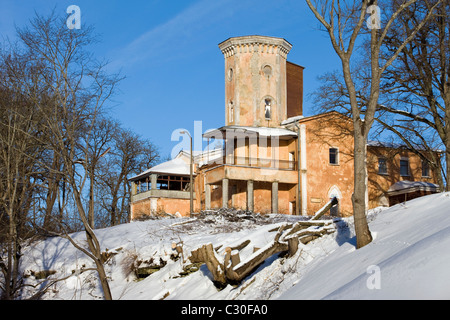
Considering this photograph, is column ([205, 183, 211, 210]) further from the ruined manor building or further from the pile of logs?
the pile of logs

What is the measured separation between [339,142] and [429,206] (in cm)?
2834

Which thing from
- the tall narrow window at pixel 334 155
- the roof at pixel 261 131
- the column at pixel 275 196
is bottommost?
the column at pixel 275 196

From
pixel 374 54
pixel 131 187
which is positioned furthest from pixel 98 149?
pixel 374 54

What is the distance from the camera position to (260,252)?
14.5 meters

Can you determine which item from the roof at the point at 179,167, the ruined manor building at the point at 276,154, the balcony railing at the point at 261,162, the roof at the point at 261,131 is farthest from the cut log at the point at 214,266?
the roof at the point at 179,167

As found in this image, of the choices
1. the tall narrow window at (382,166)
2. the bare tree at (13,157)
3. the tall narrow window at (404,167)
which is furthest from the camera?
the tall narrow window at (404,167)

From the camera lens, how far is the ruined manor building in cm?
3981

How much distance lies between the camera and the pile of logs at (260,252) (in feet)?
47.2

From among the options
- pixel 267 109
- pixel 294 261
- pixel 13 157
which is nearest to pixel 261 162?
pixel 267 109

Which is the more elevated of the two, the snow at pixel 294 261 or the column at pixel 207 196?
the column at pixel 207 196

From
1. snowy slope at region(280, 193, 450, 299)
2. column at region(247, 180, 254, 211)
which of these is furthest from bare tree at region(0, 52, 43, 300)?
column at region(247, 180, 254, 211)

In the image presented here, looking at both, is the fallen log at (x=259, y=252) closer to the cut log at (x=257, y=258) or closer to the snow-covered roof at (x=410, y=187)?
the cut log at (x=257, y=258)

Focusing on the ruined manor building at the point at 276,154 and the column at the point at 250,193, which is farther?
the ruined manor building at the point at 276,154

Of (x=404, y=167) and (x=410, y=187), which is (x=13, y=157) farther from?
(x=404, y=167)
